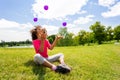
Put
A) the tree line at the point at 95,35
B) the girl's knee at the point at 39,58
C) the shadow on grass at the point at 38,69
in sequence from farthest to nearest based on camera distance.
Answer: the tree line at the point at 95,35 → the girl's knee at the point at 39,58 → the shadow on grass at the point at 38,69

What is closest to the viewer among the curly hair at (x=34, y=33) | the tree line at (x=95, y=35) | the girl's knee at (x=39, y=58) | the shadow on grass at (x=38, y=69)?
the shadow on grass at (x=38, y=69)

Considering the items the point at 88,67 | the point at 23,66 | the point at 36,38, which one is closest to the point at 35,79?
the point at 23,66

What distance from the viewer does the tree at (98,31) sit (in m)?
74.8

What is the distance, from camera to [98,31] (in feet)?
249

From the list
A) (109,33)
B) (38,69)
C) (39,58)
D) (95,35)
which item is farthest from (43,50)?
(109,33)

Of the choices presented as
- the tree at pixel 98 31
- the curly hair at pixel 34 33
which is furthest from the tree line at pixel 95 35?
the curly hair at pixel 34 33

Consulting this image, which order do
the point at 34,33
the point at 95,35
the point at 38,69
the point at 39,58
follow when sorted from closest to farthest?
the point at 39,58 < the point at 38,69 < the point at 34,33 < the point at 95,35

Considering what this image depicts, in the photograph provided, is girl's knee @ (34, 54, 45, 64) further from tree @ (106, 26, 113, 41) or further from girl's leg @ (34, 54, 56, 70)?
tree @ (106, 26, 113, 41)

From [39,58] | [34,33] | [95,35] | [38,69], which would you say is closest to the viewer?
[39,58]

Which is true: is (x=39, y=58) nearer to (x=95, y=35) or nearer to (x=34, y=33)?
(x=34, y=33)

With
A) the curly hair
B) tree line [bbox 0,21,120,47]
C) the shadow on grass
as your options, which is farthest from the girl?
tree line [bbox 0,21,120,47]

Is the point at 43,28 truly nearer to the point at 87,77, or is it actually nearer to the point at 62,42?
the point at 87,77

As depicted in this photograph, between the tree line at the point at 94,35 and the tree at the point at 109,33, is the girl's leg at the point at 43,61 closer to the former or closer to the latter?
the tree line at the point at 94,35

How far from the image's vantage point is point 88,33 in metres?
76.2
